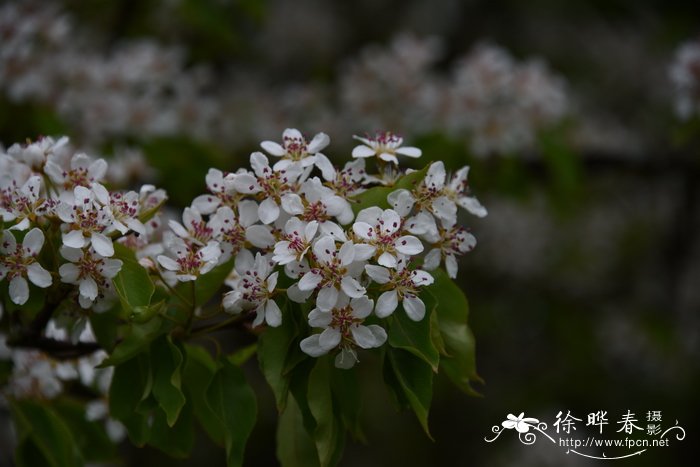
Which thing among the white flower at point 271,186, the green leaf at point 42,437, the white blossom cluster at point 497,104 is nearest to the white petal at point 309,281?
the white flower at point 271,186

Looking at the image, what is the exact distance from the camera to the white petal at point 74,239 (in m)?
2.05

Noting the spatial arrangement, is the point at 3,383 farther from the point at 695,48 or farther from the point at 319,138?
the point at 695,48

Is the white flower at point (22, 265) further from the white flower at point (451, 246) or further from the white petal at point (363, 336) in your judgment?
the white flower at point (451, 246)

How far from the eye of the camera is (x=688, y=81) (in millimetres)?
4457

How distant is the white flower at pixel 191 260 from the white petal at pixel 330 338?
36 centimetres

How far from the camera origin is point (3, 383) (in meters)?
2.83

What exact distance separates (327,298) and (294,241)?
0.57 ft

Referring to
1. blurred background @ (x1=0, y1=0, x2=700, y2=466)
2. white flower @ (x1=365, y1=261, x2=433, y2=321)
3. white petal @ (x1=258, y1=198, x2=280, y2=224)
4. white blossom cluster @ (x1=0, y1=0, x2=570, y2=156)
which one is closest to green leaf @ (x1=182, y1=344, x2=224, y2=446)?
white petal @ (x1=258, y1=198, x2=280, y2=224)

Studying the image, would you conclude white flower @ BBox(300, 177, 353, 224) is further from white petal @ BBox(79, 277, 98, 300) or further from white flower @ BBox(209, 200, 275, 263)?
white petal @ BBox(79, 277, 98, 300)

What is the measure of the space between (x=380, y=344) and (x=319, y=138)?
59cm

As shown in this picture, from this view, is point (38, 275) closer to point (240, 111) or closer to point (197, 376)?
point (197, 376)

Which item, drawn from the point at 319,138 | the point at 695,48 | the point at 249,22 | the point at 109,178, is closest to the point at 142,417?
the point at 319,138

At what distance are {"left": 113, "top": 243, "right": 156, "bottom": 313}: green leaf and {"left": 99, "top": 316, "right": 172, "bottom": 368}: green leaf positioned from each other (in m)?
0.08

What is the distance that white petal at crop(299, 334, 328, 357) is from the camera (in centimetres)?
201
